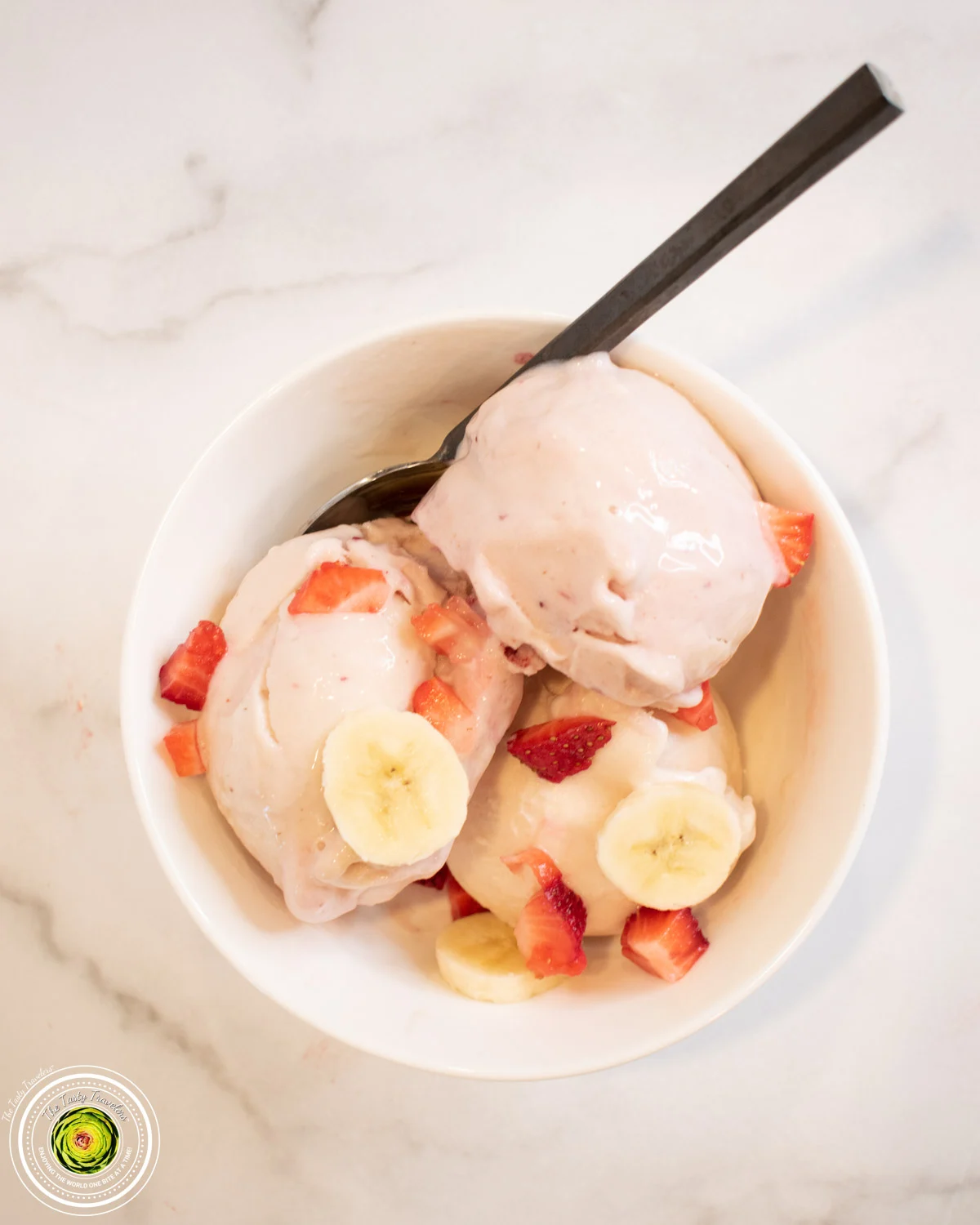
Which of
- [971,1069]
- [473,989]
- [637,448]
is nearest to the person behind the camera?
[637,448]

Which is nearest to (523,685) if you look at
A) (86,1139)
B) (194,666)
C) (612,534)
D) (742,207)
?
(612,534)

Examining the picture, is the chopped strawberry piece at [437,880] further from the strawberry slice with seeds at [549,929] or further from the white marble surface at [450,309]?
the white marble surface at [450,309]

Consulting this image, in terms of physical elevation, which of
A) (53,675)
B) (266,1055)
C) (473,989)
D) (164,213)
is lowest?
(266,1055)

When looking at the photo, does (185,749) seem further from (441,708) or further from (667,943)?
(667,943)

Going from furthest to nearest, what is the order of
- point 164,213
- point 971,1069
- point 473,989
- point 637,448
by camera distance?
point 164,213 → point 971,1069 → point 473,989 → point 637,448

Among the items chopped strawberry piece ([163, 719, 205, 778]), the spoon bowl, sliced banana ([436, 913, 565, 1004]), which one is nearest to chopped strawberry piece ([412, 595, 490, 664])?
the spoon bowl

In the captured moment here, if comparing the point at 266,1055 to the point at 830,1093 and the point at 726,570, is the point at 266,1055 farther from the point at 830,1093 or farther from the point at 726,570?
the point at 726,570

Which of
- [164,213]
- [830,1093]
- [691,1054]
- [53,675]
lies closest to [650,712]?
[691,1054]
